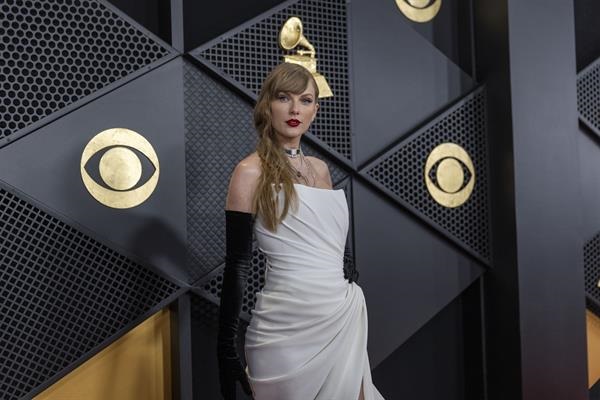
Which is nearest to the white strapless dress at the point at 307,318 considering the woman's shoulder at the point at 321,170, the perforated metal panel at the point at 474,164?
the woman's shoulder at the point at 321,170

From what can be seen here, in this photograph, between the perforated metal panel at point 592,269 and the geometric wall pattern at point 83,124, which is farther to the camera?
the perforated metal panel at point 592,269

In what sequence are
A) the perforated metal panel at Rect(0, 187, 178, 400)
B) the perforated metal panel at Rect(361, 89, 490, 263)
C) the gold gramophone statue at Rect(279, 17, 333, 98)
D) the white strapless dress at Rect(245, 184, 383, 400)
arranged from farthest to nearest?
the perforated metal panel at Rect(361, 89, 490, 263) → the gold gramophone statue at Rect(279, 17, 333, 98) → the perforated metal panel at Rect(0, 187, 178, 400) → the white strapless dress at Rect(245, 184, 383, 400)

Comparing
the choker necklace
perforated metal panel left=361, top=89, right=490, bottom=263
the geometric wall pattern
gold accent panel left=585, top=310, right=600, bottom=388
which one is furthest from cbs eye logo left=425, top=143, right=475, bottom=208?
the choker necklace

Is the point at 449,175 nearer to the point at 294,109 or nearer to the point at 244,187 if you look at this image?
the point at 294,109

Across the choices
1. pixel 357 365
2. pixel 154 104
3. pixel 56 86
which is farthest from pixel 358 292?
pixel 56 86

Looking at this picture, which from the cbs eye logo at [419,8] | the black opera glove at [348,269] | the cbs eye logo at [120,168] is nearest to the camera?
the black opera glove at [348,269]

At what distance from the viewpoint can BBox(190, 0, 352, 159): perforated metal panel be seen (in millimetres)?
3379

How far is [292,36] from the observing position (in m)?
3.47

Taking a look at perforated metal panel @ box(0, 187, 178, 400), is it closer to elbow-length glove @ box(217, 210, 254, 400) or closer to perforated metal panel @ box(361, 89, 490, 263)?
elbow-length glove @ box(217, 210, 254, 400)

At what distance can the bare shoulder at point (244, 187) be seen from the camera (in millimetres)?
2443

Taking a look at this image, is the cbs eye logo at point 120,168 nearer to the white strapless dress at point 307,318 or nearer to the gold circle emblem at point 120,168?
the gold circle emblem at point 120,168

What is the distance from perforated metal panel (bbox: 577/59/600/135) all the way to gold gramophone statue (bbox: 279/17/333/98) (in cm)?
143

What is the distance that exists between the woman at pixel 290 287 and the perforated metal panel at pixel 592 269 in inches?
79.0

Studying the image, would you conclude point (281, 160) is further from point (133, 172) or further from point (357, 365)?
point (133, 172)
